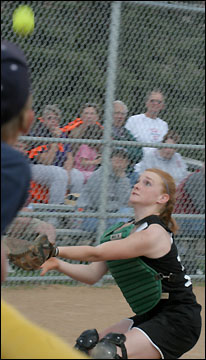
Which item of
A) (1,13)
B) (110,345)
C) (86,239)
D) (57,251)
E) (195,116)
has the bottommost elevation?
(86,239)

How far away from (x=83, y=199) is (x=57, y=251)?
3535mm

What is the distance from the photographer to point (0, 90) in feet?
6.54

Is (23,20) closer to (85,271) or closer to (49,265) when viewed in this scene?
(85,271)

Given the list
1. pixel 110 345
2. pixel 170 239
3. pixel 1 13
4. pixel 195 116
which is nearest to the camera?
pixel 110 345

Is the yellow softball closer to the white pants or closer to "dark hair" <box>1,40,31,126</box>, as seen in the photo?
the white pants

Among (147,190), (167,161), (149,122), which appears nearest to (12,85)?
(147,190)

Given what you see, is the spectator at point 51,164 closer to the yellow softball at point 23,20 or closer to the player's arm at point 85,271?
the yellow softball at point 23,20

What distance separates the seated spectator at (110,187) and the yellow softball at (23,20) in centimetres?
143

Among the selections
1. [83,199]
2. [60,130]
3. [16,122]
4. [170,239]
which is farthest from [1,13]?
A: [16,122]

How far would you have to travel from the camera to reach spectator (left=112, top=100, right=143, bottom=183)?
708cm

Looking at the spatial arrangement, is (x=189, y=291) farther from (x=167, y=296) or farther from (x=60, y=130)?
(x=60, y=130)

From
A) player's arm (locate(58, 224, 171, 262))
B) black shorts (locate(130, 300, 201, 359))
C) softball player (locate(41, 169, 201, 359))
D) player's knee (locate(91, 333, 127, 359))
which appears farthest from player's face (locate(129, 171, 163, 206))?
player's knee (locate(91, 333, 127, 359))

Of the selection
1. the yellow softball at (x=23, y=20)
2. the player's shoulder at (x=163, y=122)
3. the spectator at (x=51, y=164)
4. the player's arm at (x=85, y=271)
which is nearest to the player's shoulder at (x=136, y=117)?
the player's shoulder at (x=163, y=122)

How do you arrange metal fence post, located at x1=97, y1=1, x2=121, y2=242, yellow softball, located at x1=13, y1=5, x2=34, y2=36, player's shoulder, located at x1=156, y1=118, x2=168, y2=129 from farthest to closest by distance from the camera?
player's shoulder, located at x1=156, y1=118, x2=168, y2=129 < metal fence post, located at x1=97, y1=1, x2=121, y2=242 < yellow softball, located at x1=13, y1=5, x2=34, y2=36
